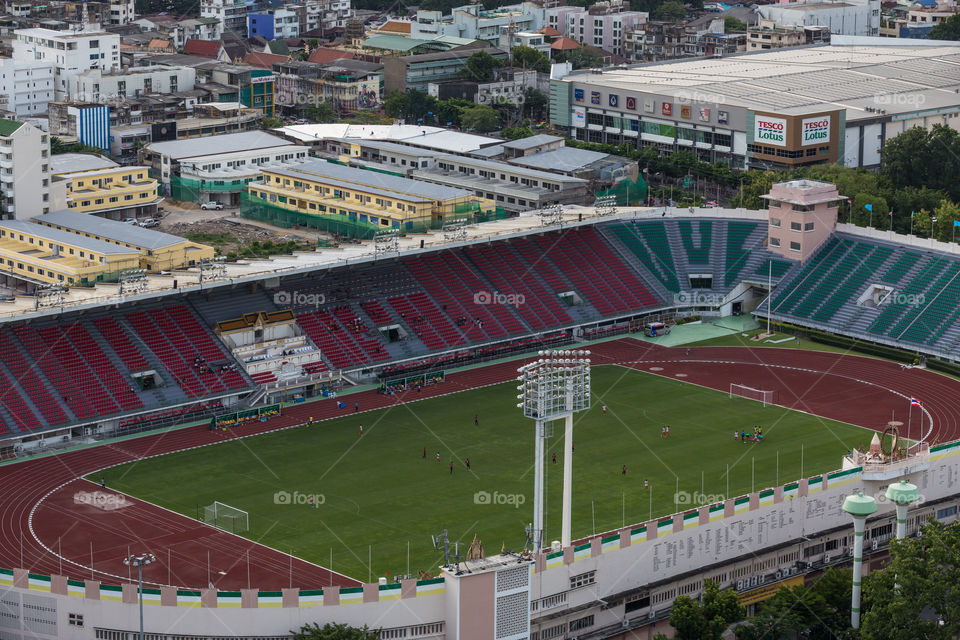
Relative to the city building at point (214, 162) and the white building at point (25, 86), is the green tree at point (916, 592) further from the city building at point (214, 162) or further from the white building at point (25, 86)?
the white building at point (25, 86)

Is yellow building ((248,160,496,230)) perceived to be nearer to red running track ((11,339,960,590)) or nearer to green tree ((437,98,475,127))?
red running track ((11,339,960,590))

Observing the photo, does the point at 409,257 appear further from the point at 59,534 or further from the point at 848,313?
the point at 59,534

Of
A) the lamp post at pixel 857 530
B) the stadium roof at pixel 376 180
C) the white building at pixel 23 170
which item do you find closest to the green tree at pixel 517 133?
the stadium roof at pixel 376 180

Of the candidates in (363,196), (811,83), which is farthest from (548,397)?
(811,83)

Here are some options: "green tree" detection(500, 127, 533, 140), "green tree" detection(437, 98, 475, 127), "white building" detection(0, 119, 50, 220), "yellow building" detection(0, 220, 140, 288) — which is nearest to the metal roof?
"yellow building" detection(0, 220, 140, 288)

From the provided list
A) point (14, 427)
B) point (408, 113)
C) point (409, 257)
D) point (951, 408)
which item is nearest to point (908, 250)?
point (951, 408)

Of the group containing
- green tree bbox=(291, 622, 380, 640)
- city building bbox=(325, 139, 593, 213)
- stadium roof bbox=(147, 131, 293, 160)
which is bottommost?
green tree bbox=(291, 622, 380, 640)
